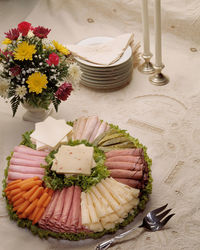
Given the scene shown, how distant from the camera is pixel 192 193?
8.38 feet

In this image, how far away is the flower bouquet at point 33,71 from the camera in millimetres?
2852

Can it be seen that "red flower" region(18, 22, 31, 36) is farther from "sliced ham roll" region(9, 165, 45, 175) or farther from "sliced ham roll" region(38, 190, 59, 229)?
"sliced ham roll" region(38, 190, 59, 229)

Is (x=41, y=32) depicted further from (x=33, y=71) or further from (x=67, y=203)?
(x=67, y=203)

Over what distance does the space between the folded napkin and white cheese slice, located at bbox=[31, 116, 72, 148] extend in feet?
2.59

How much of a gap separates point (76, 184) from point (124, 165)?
301 mm

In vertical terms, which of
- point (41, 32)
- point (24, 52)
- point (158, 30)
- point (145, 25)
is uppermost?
point (145, 25)

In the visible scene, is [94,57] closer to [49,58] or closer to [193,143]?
[49,58]

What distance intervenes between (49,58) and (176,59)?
1.35 metres

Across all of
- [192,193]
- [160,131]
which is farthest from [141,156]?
[160,131]

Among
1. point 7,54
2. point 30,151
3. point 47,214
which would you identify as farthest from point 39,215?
point 7,54

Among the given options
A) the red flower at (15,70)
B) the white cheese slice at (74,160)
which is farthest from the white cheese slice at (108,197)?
the red flower at (15,70)

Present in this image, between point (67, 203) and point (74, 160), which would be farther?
point (74, 160)

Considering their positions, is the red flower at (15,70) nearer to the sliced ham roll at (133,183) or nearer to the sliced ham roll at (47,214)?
the sliced ham roll at (47,214)

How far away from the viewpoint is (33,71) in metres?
2.90
